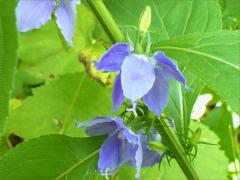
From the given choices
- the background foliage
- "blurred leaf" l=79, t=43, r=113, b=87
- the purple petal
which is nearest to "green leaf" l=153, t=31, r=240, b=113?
the background foliage

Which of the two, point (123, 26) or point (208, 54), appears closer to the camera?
point (208, 54)

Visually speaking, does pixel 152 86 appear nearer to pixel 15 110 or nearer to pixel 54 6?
pixel 54 6

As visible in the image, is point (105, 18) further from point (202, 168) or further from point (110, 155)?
point (202, 168)

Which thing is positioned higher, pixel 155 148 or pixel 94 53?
pixel 155 148

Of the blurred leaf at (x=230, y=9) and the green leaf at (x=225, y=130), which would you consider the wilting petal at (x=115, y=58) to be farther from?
the green leaf at (x=225, y=130)

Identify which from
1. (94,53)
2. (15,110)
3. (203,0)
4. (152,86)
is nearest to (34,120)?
(15,110)

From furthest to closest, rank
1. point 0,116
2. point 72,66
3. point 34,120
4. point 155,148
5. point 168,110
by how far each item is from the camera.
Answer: point 72,66
point 34,120
point 168,110
point 155,148
point 0,116
